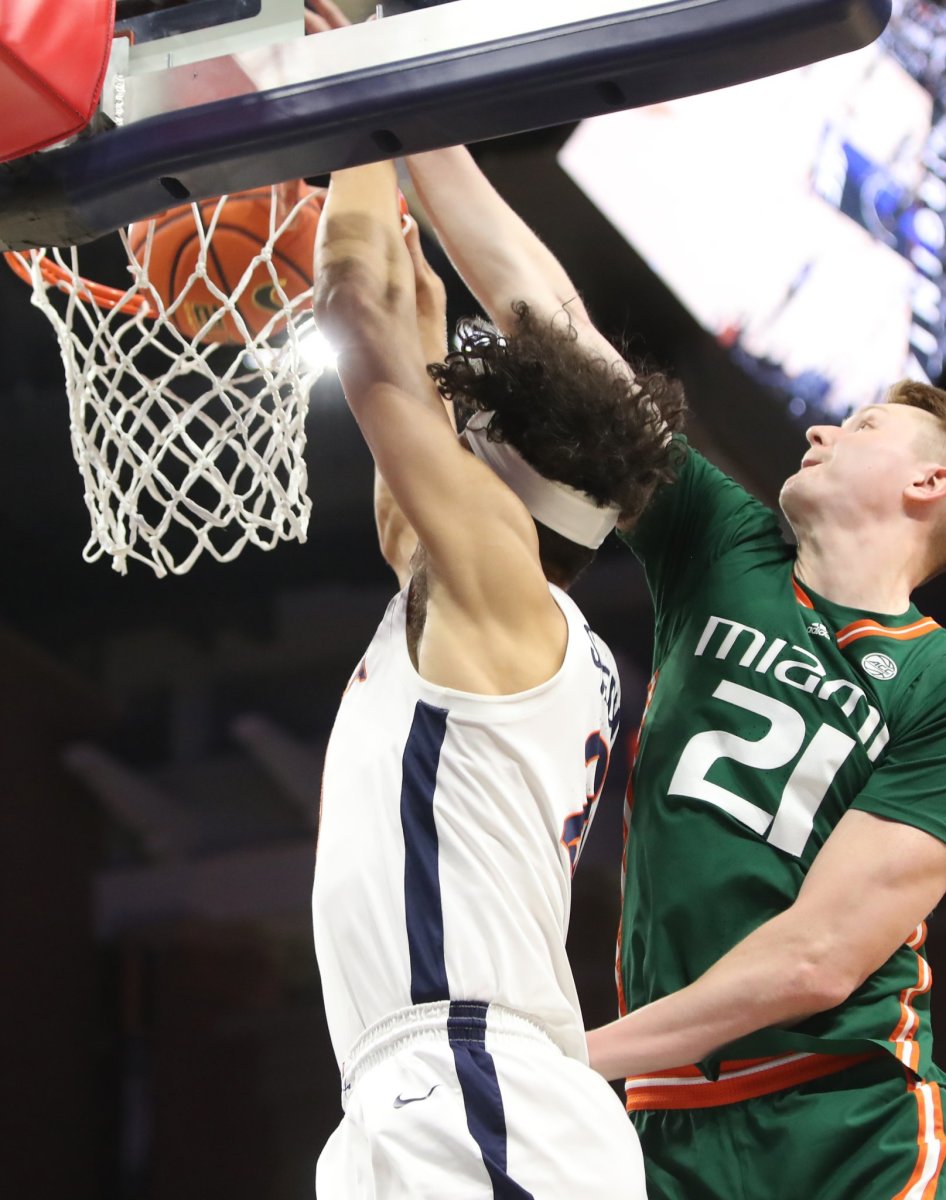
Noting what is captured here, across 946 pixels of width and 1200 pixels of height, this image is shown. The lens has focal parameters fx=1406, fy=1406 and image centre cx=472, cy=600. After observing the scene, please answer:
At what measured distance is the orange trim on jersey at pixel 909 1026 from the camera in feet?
6.19

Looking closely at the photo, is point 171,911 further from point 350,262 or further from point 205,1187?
point 350,262

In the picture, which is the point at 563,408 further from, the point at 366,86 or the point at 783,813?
the point at 783,813

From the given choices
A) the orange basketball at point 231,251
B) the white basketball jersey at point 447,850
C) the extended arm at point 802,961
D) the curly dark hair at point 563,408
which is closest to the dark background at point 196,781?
the orange basketball at point 231,251

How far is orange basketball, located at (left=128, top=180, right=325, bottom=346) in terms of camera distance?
239cm

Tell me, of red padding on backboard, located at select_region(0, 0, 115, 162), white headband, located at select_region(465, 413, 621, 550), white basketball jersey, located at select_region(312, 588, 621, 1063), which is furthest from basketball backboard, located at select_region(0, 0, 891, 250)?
white basketball jersey, located at select_region(312, 588, 621, 1063)

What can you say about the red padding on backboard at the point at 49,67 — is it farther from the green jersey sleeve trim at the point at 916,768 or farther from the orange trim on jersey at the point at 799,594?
the green jersey sleeve trim at the point at 916,768

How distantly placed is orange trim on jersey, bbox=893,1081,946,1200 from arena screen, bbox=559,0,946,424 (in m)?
2.05

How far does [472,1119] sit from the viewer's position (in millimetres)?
1421

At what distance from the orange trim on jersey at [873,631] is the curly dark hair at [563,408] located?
1.51 feet

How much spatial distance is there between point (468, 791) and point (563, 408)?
47 cm

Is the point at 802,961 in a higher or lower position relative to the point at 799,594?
lower

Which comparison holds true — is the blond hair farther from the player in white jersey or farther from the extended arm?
the player in white jersey

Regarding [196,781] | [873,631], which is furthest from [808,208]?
[196,781]

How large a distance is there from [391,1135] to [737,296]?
2.67m
